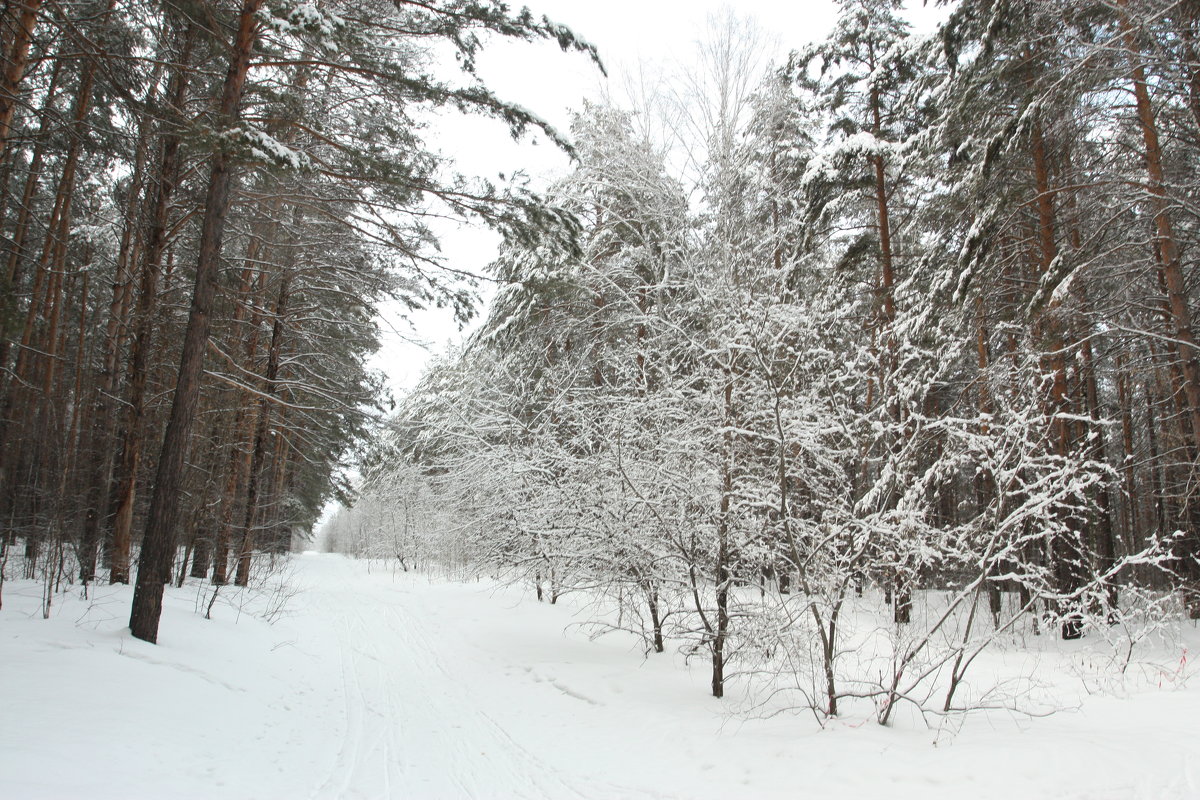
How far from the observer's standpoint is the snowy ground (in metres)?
3.63

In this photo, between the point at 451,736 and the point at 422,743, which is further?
the point at 451,736

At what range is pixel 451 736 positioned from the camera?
5.30m

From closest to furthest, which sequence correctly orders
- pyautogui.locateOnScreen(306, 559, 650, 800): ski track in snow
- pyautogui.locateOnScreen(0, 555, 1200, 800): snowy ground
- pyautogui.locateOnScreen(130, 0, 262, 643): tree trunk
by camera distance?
pyautogui.locateOnScreen(0, 555, 1200, 800): snowy ground, pyautogui.locateOnScreen(306, 559, 650, 800): ski track in snow, pyautogui.locateOnScreen(130, 0, 262, 643): tree trunk

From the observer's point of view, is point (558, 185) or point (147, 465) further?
point (147, 465)

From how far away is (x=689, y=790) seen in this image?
166 inches

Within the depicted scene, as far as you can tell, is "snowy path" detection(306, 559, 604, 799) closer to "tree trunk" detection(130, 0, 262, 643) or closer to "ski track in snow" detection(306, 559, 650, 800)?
"ski track in snow" detection(306, 559, 650, 800)

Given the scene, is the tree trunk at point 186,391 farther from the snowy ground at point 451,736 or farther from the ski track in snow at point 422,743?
the ski track in snow at point 422,743

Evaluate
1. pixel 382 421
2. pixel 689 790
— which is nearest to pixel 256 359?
pixel 382 421

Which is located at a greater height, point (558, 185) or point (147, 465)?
point (558, 185)

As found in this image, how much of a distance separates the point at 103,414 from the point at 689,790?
407 inches

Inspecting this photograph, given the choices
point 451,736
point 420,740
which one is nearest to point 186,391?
point 420,740

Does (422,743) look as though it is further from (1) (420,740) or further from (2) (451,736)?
(2) (451,736)

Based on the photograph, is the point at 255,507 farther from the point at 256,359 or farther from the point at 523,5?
Answer: the point at 523,5

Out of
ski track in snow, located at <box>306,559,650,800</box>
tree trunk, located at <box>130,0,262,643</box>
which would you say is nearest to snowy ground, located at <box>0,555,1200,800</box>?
ski track in snow, located at <box>306,559,650,800</box>
